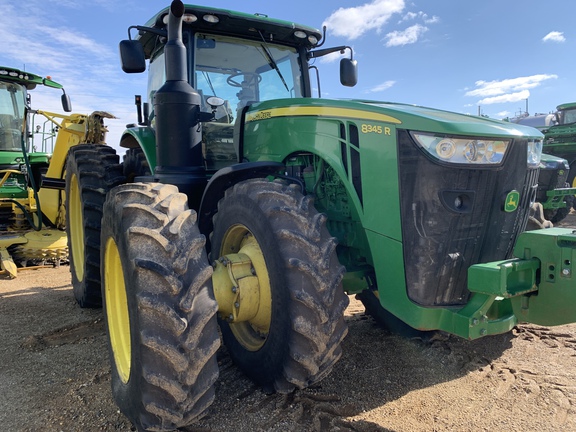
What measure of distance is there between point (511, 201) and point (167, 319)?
1807 millimetres

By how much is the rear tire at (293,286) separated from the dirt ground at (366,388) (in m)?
0.26

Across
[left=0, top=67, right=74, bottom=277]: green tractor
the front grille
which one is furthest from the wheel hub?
the front grille

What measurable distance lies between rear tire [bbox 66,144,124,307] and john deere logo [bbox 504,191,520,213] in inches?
131

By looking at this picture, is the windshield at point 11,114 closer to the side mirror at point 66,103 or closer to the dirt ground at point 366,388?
the side mirror at point 66,103

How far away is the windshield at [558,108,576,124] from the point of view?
46.4 ft

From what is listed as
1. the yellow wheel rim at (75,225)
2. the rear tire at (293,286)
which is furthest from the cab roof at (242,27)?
the yellow wheel rim at (75,225)

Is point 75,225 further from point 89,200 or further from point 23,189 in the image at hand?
point 23,189

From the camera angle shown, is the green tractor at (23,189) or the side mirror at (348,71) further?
the green tractor at (23,189)

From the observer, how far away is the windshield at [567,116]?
1413 centimetres

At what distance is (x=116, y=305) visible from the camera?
280 cm

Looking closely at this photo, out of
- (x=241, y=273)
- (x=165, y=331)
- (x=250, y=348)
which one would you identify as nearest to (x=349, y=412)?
(x=250, y=348)

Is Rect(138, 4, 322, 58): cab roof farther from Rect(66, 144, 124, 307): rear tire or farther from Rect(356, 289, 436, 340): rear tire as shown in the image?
Rect(356, 289, 436, 340): rear tire

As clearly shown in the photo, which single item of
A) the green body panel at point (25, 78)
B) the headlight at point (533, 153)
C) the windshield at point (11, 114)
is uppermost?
the green body panel at point (25, 78)

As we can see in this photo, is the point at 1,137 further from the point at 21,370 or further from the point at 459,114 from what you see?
the point at 459,114
